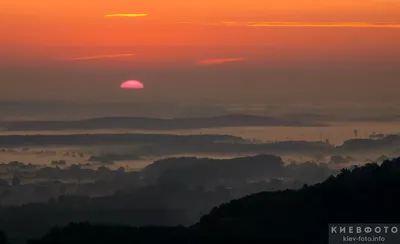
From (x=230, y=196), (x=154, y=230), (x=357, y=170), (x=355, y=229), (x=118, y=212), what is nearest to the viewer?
(x=355, y=229)

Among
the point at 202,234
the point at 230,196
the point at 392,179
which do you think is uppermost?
the point at 230,196

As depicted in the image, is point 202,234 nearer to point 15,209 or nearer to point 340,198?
point 340,198

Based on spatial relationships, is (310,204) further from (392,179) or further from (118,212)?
(118,212)

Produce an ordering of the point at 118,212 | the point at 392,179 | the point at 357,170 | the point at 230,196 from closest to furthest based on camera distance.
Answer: the point at 392,179, the point at 357,170, the point at 118,212, the point at 230,196

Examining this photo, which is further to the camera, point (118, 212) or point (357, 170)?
point (118, 212)

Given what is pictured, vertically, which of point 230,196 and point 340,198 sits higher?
point 230,196

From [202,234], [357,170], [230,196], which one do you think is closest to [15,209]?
[230,196]
